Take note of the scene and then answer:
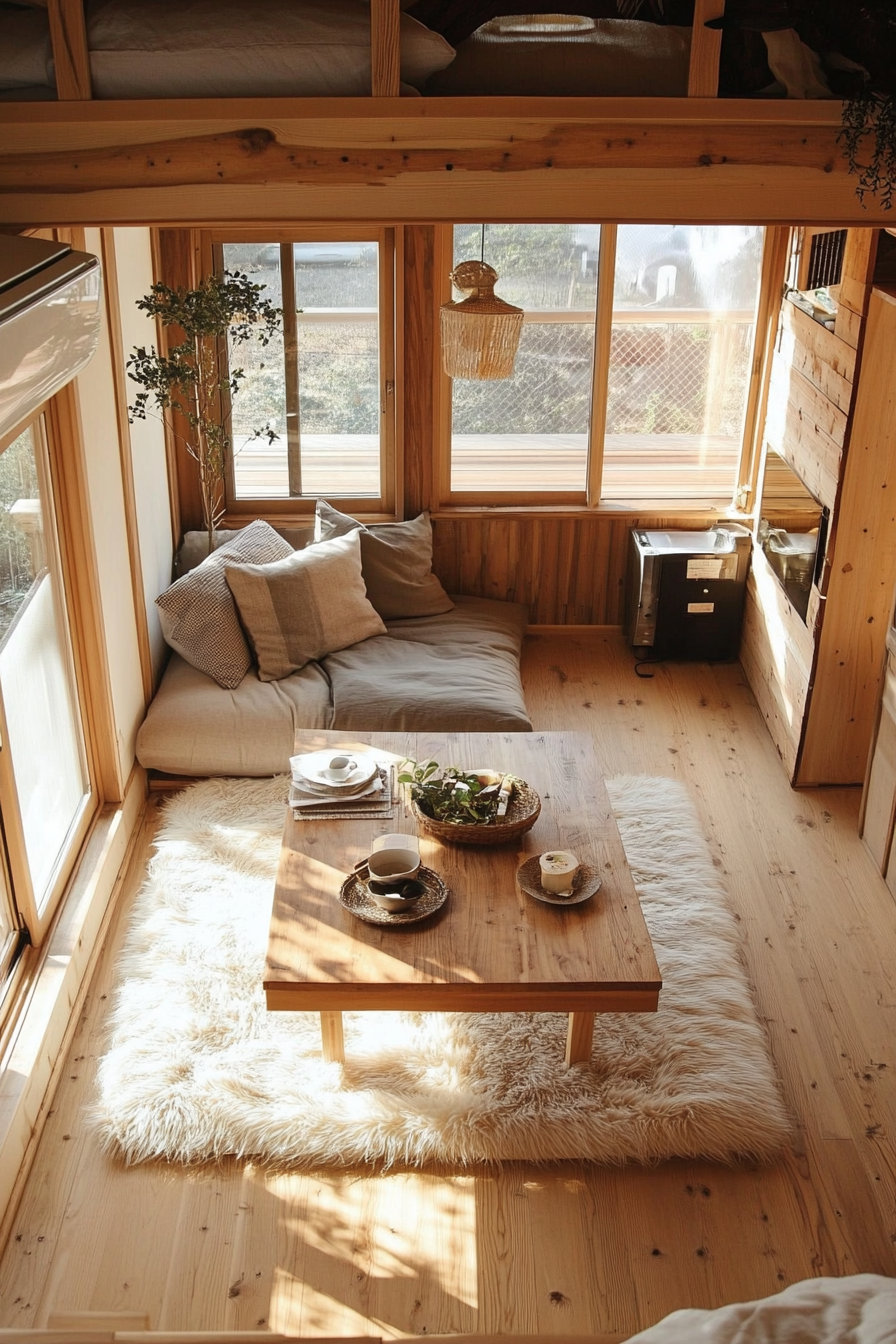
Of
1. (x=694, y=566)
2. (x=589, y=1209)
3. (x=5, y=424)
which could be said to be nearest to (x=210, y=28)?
(x=5, y=424)

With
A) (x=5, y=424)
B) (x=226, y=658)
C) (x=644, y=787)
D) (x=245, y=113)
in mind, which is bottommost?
(x=644, y=787)

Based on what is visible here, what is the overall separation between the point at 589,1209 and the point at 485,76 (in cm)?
254

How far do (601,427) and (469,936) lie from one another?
120 inches

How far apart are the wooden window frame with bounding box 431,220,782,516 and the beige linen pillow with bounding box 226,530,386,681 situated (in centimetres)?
73

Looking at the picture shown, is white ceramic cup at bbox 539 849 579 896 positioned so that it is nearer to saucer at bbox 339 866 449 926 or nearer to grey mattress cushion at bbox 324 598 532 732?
saucer at bbox 339 866 449 926

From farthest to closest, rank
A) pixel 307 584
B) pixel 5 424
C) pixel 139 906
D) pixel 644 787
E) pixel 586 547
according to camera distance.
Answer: pixel 586 547 < pixel 307 584 < pixel 644 787 < pixel 139 906 < pixel 5 424

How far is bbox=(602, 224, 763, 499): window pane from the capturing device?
5.16 meters

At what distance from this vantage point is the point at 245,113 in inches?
103

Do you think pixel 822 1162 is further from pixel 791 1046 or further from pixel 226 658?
pixel 226 658

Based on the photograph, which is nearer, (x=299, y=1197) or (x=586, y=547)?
(x=299, y=1197)

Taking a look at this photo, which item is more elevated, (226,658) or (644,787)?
(226,658)

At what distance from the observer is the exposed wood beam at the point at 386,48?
2488 millimetres

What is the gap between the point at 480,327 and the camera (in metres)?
3.94

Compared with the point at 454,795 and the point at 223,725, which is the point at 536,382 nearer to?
the point at 223,725
